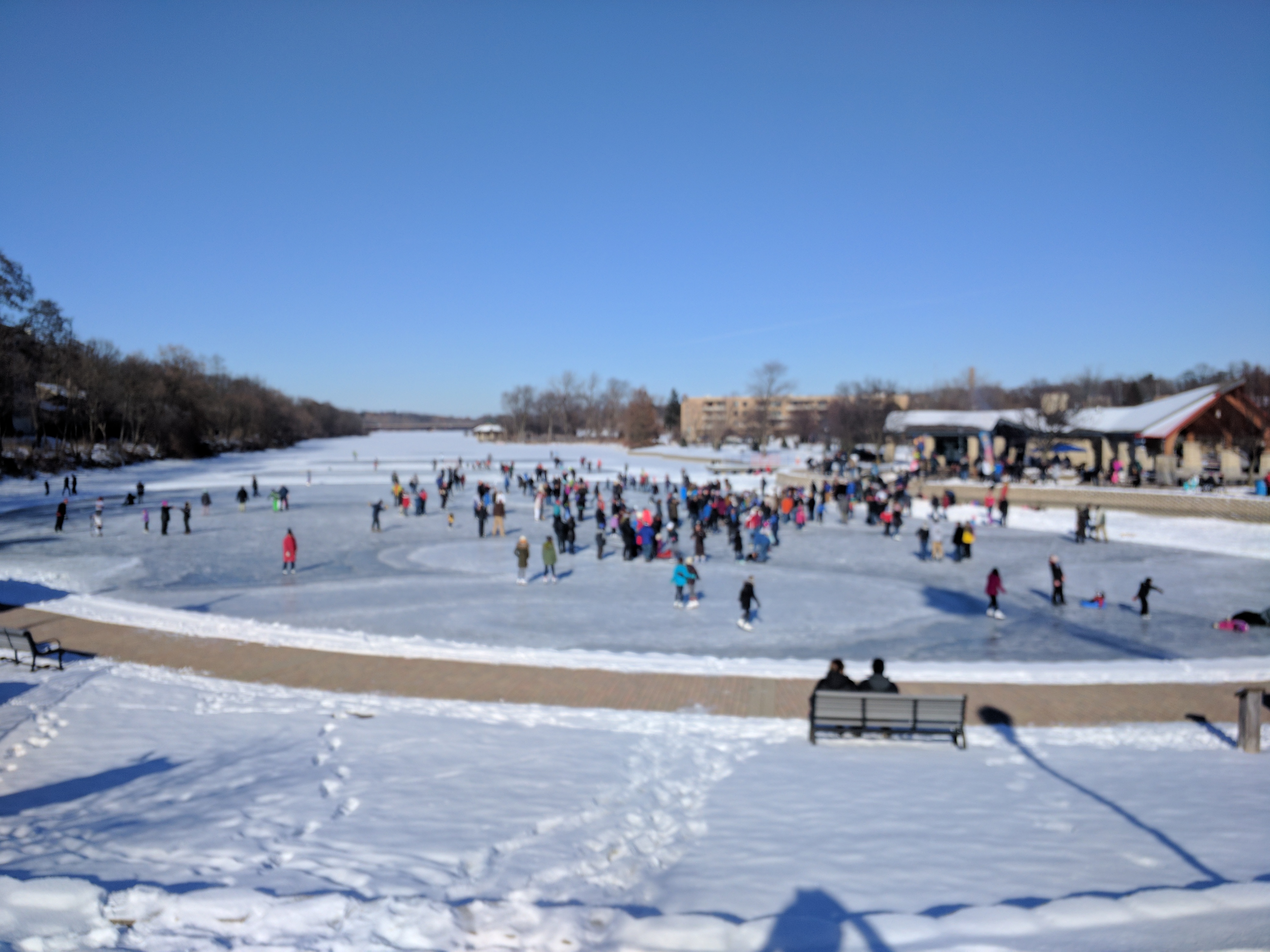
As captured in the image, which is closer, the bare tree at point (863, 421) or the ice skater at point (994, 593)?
the ice skater at point (994, 593)

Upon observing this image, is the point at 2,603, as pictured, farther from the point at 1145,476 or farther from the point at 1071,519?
the point at 1145,476

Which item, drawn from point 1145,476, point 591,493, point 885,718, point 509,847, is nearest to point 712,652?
point 885,718

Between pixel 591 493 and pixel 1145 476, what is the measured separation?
2559 cm

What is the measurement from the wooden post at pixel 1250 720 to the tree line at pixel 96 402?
53.2 meters

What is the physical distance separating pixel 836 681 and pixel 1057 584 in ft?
30.6

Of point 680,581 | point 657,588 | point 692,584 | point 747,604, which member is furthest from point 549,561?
point 747,604

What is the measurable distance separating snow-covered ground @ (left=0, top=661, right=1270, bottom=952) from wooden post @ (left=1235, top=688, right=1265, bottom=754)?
205 millimetres

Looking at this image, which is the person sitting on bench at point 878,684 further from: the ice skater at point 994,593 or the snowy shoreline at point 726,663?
the ice skater at point 994,593

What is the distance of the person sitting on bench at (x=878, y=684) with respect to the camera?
7480mm

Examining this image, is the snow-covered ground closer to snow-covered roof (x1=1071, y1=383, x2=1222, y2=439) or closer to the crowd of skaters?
the crowd of skaters

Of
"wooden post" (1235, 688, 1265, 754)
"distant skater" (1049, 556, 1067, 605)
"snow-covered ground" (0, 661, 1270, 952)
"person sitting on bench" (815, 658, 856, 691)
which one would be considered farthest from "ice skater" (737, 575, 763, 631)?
"wooden post" (1235, 688, 1265, 754)

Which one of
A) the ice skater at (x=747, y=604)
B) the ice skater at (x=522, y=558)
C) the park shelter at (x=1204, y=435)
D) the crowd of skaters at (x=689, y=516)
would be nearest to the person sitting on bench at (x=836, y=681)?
the ice skater at (x=747, y=604)

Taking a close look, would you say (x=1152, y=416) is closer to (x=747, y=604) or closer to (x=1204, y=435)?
(x=1204, y=435)

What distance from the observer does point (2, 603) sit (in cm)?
1413
